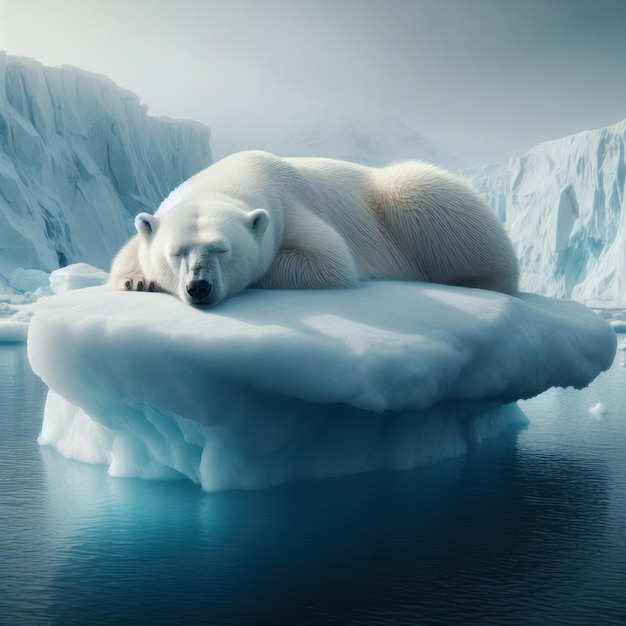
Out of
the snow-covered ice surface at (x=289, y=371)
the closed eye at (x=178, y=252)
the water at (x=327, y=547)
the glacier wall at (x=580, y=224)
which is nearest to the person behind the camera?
the water at (x=327, y=547)

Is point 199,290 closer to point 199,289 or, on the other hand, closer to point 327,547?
point 199,289

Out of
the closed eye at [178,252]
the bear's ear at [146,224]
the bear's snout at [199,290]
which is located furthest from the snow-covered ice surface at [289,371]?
the bear's ear at [146,224]

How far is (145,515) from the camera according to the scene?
375cm

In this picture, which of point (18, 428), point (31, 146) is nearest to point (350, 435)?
point (18, 428)

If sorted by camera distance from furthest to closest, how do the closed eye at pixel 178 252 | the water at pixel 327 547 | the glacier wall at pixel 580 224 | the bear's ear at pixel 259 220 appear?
the glacier wall at pixel 580 224 < the bear's ear at pixel 259 220 < the closed eye at pixel 178 252 < the water at pixel 327 547

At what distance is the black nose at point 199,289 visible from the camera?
3928mm

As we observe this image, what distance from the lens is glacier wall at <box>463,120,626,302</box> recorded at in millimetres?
22609

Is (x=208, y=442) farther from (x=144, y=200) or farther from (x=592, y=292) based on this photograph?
(x=144, y=200)

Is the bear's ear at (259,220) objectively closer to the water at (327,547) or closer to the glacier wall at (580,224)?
the water at (327,547)

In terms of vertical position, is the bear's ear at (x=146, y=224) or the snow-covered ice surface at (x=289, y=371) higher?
the bear's ear at (x=146, y=224)

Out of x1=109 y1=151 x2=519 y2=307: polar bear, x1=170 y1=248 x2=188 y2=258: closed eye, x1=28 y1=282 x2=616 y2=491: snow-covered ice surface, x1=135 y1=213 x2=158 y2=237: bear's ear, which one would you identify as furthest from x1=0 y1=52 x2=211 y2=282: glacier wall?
x1=170 y1=248 x2=188 y2=258: closed eye

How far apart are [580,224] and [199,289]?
21075 mm

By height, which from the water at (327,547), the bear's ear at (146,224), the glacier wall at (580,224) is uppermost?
the glacier wall at (580,224)

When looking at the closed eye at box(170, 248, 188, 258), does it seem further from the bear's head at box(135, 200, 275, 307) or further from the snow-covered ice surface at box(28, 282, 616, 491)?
the snow-covered ice surface at box(28, 282, 616, 491)
